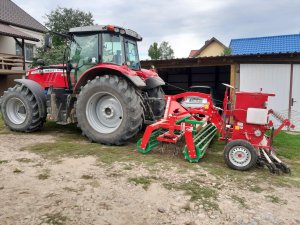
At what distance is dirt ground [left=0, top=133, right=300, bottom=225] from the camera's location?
2713mm

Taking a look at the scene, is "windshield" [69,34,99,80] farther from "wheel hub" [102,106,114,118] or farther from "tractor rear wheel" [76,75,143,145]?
"wheel hub" [102,106,114,118]

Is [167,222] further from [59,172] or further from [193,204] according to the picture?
[59,172]

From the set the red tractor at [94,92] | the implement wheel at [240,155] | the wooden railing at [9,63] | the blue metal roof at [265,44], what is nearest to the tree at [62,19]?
the wooden railing at [9,63]

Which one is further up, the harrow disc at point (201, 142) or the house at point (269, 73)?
the house at point (269, 73)

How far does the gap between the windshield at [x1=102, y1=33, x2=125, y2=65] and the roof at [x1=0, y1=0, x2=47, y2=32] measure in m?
14.1

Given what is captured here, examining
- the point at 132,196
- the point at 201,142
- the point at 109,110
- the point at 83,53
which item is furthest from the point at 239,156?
the point at 83,53

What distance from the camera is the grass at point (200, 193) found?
3006mm

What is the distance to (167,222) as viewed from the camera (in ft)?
8.68

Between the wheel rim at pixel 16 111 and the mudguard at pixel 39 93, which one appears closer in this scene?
the mudguard at pixel 39 93

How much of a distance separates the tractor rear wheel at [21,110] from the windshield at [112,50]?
6.22 ft

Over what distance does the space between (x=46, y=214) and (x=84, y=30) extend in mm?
4090

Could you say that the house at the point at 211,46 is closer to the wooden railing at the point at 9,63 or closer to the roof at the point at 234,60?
the wooden railing at the point at 9,63

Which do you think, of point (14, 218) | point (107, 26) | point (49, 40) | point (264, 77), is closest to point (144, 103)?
point (107, 26)

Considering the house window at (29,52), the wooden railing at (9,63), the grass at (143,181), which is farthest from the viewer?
the house window at (29,52)
